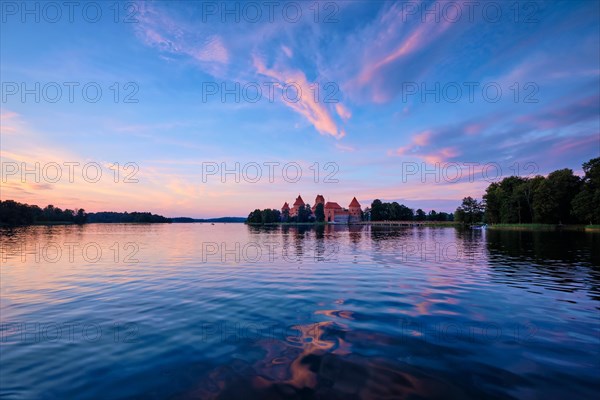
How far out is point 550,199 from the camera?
95.6 meters

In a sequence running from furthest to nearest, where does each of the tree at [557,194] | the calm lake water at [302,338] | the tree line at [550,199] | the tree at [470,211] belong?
the tree at [470,211] < the tree at [557,194] < the tree line at [550,199] < the calm lake water at [302,338]

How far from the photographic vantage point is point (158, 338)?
9.73 m

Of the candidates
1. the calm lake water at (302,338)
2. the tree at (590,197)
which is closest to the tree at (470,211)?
the tree at (590,197)

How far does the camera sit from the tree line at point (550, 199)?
8425 centimetres

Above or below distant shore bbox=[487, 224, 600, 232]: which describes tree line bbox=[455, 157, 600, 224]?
above

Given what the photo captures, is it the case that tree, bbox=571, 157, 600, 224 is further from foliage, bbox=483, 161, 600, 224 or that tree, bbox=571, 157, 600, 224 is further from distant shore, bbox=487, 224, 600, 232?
distant shore, bbox=487, 224, 600, 232

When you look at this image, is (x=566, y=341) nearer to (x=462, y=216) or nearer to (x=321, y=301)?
(x=321, y=301)

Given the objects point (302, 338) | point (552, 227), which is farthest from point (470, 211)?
point (302, 338)

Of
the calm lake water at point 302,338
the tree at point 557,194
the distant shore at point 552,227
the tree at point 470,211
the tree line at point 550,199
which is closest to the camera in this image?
the calm lake water at point 302,338

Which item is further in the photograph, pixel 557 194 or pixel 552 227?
pixel 552 227

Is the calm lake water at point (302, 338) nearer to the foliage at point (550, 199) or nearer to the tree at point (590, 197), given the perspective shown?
the tree at point (590, 197)

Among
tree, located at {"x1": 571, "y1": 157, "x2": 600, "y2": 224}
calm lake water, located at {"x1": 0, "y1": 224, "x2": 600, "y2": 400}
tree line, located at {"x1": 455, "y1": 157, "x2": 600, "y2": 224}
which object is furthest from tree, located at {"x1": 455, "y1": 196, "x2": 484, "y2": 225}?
calm lake water, located at {"x1": 0, "y1": 224, "x2": 600, "y2": 400}

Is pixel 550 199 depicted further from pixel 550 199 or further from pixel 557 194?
pixel 557 194

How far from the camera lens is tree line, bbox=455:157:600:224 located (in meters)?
84.2
